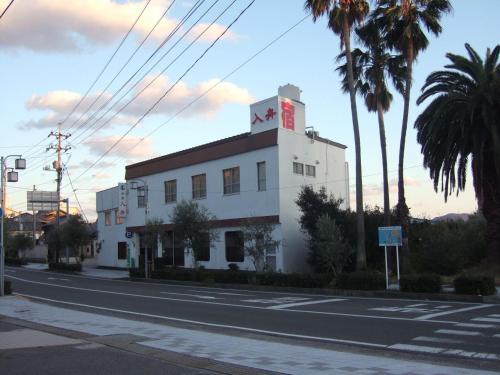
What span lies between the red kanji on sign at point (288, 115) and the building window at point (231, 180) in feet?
14.9

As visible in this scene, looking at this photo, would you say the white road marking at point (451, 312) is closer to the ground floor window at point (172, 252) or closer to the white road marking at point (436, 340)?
the white road marking at point (436, 340)

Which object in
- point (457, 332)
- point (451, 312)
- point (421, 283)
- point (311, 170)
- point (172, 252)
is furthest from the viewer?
point (172, 252)

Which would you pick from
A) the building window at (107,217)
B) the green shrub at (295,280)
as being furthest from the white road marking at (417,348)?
the building window at (107,217)

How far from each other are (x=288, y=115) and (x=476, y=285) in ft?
58.9

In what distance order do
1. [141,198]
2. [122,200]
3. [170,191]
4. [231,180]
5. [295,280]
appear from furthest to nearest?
[122,200], [141,198], [170,191], [231,180], [295,280]

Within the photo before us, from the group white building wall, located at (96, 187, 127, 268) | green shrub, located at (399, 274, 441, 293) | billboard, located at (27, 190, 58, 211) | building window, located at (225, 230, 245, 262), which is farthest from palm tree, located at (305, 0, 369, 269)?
billboard, located at (27, 190, 58, 211)

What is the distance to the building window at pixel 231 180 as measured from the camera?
120 ft

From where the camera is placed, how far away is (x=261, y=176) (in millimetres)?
34969

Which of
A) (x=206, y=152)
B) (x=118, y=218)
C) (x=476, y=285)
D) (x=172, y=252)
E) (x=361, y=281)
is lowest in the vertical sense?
(x=361, y=281)

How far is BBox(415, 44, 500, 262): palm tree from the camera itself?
25.0 metres

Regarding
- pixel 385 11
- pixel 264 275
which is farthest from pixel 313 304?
pixel 385 11

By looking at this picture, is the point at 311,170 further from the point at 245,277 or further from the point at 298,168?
the point at 245,277

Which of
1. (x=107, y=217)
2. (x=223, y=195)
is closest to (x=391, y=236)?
(x=223, y=195)

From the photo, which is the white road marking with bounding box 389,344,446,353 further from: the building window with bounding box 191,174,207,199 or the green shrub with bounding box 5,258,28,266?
the green shrub with bounding box 5,258,28,266
